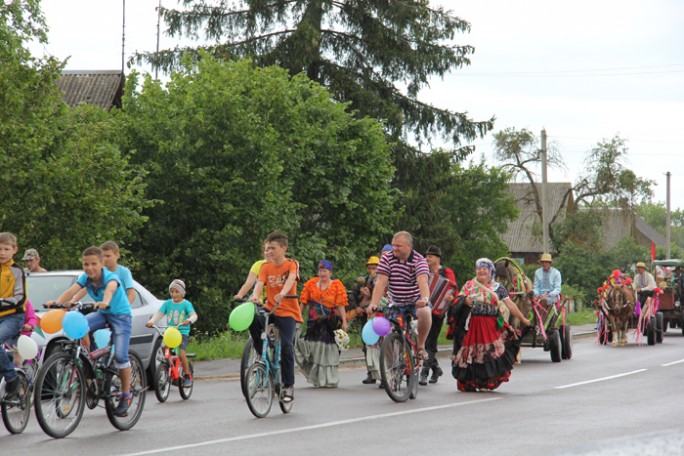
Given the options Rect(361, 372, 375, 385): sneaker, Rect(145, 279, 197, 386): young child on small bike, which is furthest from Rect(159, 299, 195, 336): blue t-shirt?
Rect(361, 372, 375, 385): sneaker

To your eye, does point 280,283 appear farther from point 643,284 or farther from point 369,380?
point 643,284

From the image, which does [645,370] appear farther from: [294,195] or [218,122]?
[294,195]

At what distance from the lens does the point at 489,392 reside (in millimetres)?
15227

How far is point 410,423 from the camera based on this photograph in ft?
37.7

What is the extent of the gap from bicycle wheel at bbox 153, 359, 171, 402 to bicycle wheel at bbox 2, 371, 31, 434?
3408mm

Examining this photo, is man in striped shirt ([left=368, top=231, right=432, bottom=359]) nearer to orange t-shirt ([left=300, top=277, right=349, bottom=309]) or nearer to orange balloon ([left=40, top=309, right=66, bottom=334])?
orange t-shirt ([left=300, top=277, right=349, bottom=309])

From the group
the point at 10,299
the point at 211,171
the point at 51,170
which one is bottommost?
the point at 10,299

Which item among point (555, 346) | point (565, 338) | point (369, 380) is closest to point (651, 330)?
point (565, 338)

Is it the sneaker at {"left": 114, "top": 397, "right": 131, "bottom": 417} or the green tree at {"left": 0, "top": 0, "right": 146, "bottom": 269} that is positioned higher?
the green tree at {"left": 0, "top": 0, "right": 146, "bottom": 269}

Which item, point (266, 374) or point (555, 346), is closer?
point (266, 374)

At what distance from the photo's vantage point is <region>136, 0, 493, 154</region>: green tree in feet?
132

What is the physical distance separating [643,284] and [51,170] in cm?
1607

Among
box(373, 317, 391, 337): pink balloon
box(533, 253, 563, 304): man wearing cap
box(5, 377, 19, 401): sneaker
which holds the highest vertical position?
box(533, 253, 563, 304): man wearing cap

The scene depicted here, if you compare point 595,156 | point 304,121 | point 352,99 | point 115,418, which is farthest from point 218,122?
point 595,156
